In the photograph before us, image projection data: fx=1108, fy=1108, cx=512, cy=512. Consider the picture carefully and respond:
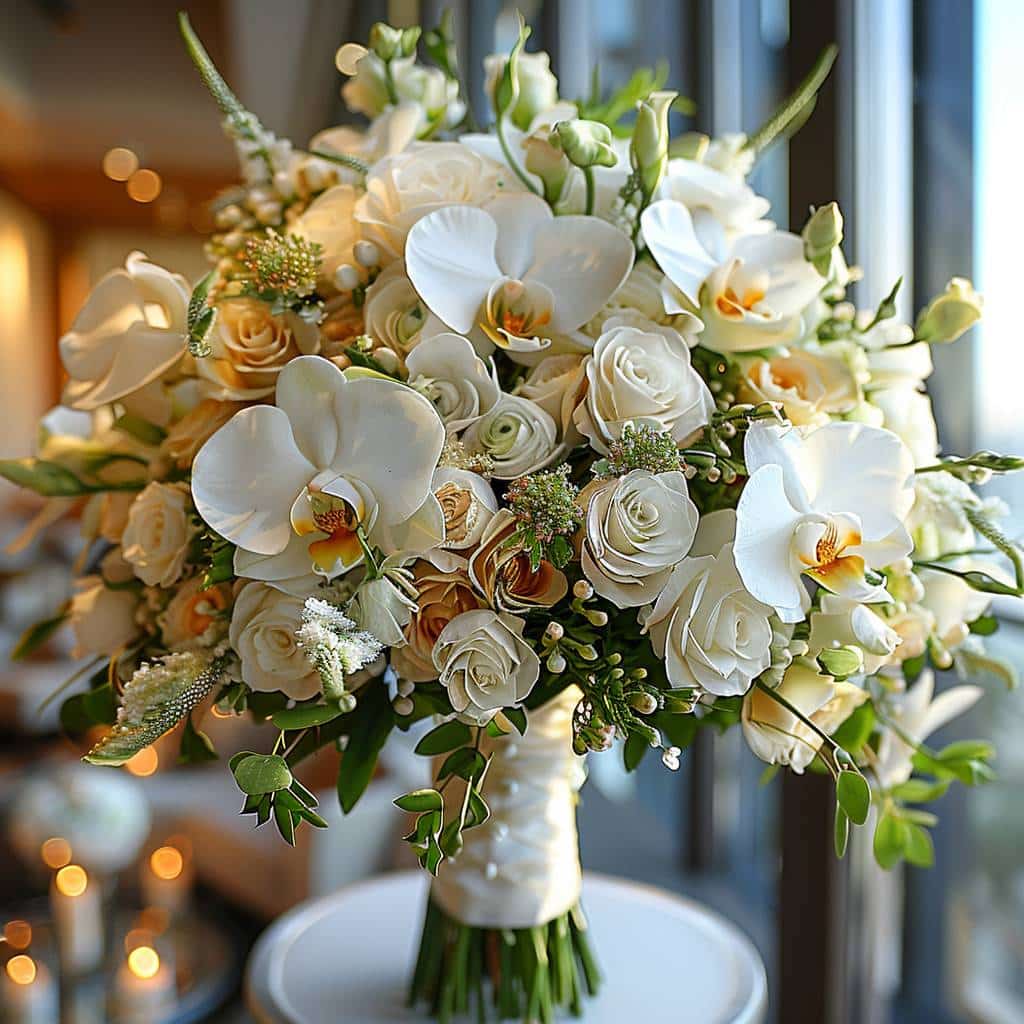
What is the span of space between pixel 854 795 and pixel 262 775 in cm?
34

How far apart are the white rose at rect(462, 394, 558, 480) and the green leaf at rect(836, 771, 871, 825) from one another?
26 centimetres

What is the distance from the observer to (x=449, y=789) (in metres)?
0.87

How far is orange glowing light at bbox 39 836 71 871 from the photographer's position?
219cm

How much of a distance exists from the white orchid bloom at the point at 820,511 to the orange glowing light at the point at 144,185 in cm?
790

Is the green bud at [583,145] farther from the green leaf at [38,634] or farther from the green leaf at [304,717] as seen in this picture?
the green leaf at [38,634]

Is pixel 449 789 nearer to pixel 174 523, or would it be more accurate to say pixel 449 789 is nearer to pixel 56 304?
pixel 174 523

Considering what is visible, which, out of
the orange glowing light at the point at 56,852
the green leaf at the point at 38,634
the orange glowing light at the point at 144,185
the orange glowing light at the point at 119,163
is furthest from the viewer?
the orange glowing light at the point at 144,185

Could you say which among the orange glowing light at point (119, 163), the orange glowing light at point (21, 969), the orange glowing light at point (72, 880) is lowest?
the orange glowing light at point (21, 969)

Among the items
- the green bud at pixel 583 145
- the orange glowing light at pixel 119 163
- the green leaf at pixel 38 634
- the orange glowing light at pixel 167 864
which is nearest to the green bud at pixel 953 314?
the green bud at pixel 583 145

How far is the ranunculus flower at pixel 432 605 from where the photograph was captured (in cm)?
68

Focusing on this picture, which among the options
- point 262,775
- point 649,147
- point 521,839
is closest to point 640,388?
point 649,147

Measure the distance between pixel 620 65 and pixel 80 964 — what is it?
7.17ft

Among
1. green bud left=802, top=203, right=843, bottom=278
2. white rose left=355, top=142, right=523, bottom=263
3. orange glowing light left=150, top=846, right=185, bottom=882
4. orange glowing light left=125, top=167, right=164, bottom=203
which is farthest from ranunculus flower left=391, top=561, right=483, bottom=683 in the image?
orange glowing light left=125, top=167, right=164, bottom=203

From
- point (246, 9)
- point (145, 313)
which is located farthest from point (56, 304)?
point (145, 313)
